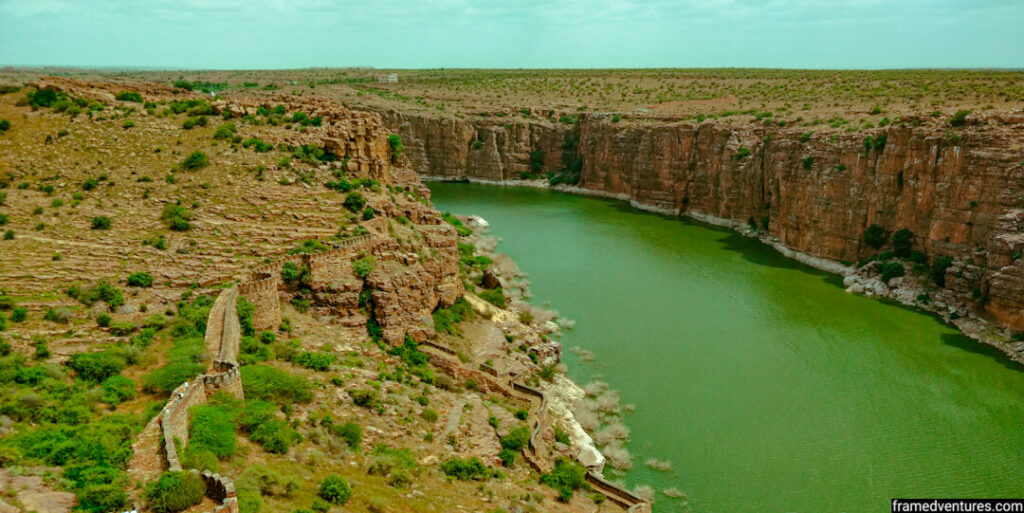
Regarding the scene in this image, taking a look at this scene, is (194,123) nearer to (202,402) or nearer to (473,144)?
(202,402)

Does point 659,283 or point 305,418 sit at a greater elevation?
point 305,418

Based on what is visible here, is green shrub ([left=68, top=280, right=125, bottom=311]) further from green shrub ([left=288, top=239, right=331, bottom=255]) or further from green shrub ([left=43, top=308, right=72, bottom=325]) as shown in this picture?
green shrub ([left=288, top=239, right=331, bottom=255])

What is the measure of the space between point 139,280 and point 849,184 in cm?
4118

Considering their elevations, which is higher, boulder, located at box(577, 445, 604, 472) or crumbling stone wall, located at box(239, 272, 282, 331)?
crumbling stone wall, located at box(239, 272, 282, 331)

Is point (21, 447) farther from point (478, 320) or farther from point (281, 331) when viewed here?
point (478, 320)

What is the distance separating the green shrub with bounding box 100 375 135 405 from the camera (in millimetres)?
13727

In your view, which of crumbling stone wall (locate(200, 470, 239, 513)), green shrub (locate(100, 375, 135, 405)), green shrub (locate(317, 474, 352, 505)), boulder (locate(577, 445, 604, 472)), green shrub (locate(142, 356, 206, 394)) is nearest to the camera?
crumbling stone wall (locate(200, 470, 239, 513))

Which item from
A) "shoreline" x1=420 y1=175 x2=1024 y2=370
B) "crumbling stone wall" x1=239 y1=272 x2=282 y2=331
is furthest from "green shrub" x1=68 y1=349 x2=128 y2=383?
"shoreline" x1=420 y1=175 x2=1024 y2=370

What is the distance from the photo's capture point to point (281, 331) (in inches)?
805

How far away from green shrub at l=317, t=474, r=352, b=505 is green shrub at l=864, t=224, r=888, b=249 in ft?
127

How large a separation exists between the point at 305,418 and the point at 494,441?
547cm

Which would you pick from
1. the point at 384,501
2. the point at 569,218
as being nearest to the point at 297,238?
the point at 384,501

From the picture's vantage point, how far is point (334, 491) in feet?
42.2

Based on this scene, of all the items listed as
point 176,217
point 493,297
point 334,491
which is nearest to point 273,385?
point 334,491
